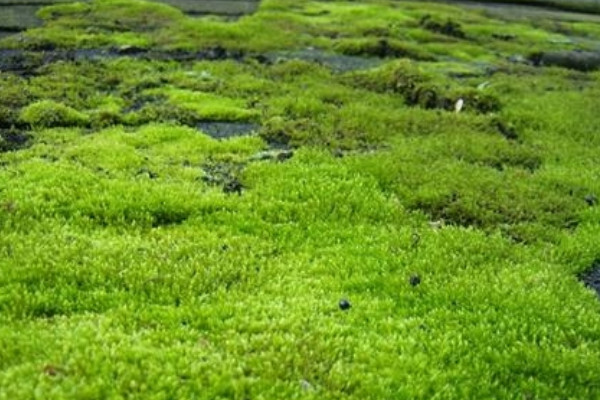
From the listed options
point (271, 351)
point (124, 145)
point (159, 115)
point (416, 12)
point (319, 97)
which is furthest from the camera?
point (416, 12)

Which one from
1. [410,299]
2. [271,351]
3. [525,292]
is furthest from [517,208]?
[271,351]

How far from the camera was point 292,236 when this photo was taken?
1505 centimetres

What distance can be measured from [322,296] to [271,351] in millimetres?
2139

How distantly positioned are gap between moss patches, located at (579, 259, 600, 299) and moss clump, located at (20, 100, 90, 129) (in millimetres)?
14245

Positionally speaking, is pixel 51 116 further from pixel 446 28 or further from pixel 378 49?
pixel 446 28

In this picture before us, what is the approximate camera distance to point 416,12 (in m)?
59.1

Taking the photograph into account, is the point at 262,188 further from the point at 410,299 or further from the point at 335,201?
the point at 410,299

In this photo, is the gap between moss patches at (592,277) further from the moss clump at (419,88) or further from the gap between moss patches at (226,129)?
the moss clump at (419,88)

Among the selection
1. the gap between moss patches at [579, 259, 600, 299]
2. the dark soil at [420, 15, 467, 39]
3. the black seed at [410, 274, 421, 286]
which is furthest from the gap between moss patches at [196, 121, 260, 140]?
the dark soil at [420, 15, 467, 39]

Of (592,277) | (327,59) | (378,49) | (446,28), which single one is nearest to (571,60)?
(378,49)

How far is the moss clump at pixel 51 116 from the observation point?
21.6 m

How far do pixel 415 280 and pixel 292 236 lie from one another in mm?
2794

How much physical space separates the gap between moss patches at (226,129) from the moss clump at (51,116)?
344 centimetres

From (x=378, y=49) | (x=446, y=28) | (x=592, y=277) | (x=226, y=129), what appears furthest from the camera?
(x=446, y=28)
